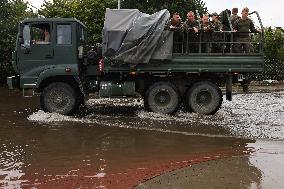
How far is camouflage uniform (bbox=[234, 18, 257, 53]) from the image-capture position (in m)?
13.1

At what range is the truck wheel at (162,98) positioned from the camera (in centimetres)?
1334

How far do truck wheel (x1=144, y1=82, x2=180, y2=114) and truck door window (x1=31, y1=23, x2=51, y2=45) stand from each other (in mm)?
3435

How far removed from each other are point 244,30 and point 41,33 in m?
6.06

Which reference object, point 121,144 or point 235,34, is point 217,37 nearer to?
point 235,34

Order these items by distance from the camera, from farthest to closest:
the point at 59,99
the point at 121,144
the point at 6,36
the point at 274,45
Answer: the point at 274,45, the point at 6,36, the point at 59,99, the point at 121,144

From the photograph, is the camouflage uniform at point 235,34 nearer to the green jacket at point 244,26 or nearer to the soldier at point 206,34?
the green jacket at point 244,26

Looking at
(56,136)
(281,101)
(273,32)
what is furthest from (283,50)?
(56,136)

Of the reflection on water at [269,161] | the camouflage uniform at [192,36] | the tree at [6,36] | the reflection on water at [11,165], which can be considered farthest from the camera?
the tree at [6,36]

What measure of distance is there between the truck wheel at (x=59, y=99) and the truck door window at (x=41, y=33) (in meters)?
1.31

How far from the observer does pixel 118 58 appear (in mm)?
12906

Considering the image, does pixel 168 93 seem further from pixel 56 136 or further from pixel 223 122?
pixel 56 136

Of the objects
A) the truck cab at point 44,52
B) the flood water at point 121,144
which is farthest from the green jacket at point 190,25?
the truck cab at point 44,52

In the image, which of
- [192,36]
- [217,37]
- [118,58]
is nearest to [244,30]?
[217,37]

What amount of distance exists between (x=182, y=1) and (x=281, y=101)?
54.1ft
